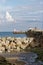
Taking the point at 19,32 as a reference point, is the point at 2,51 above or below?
above

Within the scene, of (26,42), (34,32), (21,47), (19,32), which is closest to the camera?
(21,47)

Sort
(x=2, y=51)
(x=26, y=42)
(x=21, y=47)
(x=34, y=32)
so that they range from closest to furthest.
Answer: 1. (x=2, y=51)
2. (x=21, y=47)
3. (x=26, y=42)
4. (x=34, y=32)

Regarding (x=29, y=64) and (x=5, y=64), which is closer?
(x=5, y=64)

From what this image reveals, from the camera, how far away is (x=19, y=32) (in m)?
76.3

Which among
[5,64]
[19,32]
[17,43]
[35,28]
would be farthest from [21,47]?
[19,32]

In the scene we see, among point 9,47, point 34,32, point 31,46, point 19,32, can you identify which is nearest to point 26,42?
point 31,46

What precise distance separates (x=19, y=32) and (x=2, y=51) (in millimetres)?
41570

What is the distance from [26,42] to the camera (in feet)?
131

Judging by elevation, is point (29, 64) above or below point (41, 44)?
above

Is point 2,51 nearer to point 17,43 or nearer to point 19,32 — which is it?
point 17,43

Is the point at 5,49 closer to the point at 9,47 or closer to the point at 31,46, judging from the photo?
the point at 9,47

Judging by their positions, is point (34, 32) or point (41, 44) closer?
point (41, 44)

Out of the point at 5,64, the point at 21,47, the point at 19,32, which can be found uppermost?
the point at 5,64

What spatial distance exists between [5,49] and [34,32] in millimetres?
21170
